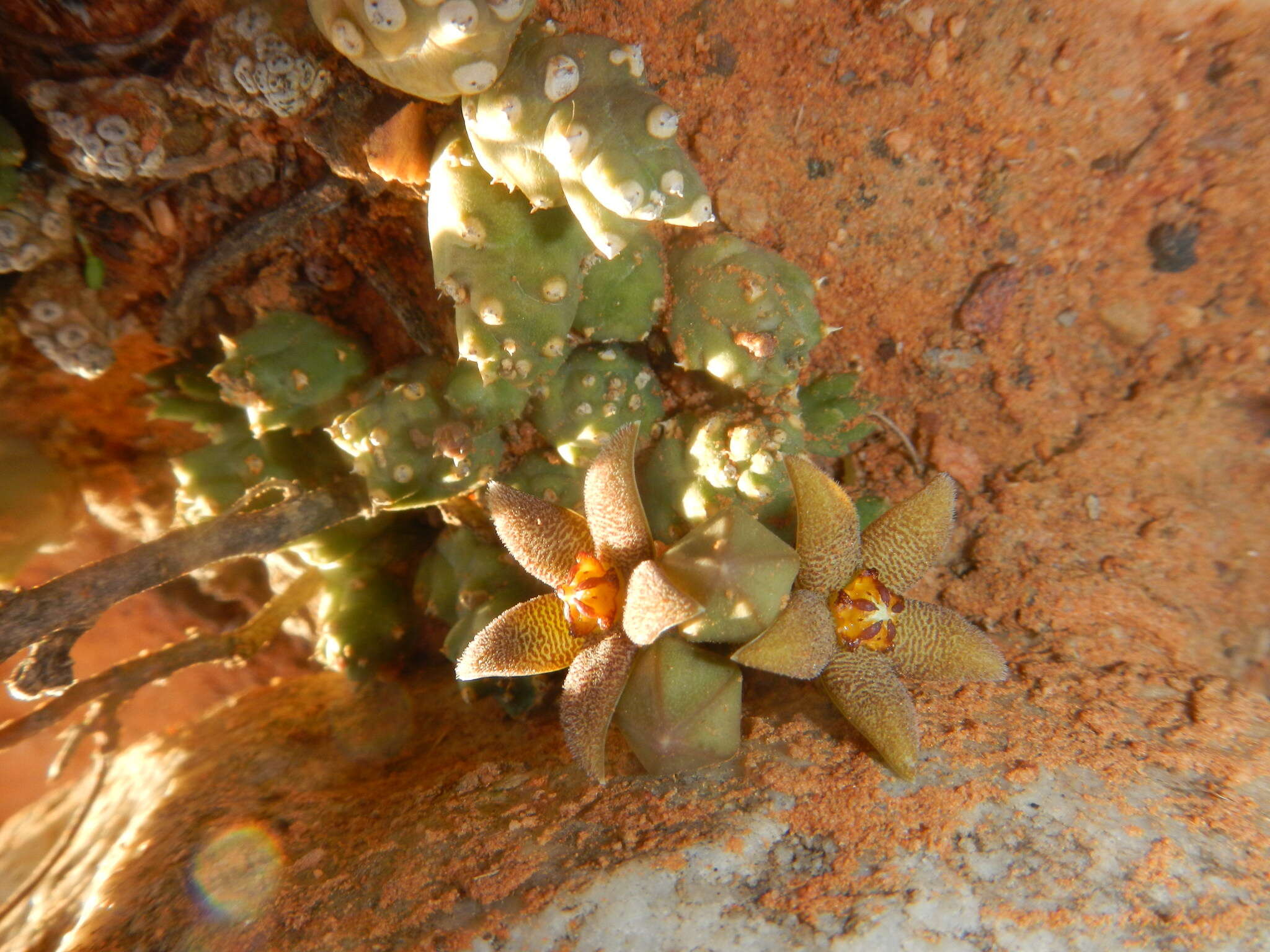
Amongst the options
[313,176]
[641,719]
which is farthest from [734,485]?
[313,176]

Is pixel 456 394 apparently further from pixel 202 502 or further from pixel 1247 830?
pixel 1247 830

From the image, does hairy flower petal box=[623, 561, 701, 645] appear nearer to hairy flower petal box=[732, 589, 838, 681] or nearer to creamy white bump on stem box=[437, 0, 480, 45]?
hairy flower petal box=[732, 589, 838, 681]

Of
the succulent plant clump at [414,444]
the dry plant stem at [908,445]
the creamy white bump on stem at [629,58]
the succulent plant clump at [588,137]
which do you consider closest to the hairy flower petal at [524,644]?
the succulent plant clump at [414,444]

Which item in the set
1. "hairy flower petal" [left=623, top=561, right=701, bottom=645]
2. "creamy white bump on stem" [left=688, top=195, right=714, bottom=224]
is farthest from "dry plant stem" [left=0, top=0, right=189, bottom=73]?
"hairy flower petal" [left=623, top=561, right=701, bottom=645]

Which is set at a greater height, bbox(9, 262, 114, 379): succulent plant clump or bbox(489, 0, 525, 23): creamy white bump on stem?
bbox(9, 262, 114, 379): succulent plant clump

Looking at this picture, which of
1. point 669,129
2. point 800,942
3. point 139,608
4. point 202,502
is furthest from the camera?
point 139,608

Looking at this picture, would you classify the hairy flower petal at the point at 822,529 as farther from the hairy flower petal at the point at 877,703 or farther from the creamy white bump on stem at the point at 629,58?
the creamy white bump on stem at the point at 629,58
